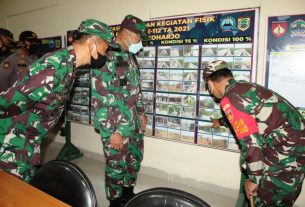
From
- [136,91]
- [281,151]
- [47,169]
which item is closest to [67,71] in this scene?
[47,169]

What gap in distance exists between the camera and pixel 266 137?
167cm

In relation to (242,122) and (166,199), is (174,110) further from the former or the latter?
(166,199)

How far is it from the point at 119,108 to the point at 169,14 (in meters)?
1.16

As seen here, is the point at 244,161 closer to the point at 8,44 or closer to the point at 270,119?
the point at 270,119

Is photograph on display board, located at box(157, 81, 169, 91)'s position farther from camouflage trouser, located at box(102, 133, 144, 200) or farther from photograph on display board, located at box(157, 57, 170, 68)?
camouflage trouser, located at box(102, 133, 144, 200)

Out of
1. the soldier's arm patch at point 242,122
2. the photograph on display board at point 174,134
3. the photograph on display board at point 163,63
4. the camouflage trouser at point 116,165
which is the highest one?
the photograph on display board at point 163,63

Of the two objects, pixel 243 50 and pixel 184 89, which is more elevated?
pixel 243 50

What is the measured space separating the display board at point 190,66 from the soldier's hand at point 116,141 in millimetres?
728

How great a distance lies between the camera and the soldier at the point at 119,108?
7.23ft

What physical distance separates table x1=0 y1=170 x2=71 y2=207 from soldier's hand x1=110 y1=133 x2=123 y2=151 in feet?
3.42

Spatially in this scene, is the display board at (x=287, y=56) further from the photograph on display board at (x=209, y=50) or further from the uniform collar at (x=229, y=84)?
the uniform collar at (x=229, y=84)

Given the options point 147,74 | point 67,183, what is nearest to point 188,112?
point 147,74

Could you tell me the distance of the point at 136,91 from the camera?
2.44 metres

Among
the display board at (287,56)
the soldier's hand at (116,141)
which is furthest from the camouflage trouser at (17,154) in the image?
the display board at (287,56)
